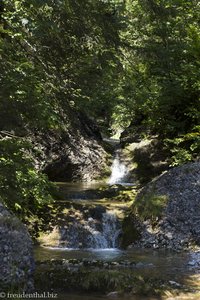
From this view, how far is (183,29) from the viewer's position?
686 inches

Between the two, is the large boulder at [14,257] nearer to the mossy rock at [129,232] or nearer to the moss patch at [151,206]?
the mossy rock at [129,232]

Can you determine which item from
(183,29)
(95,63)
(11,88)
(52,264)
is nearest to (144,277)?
(52,264)

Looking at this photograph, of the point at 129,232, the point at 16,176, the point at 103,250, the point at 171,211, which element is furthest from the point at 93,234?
the point at 16,176

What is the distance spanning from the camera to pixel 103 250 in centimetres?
1155

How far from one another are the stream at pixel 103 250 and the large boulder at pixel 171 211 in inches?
22.1

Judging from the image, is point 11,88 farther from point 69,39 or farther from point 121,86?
point 121,86

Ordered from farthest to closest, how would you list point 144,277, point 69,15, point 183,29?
point 183,29 < point 69,15 < point 144,277

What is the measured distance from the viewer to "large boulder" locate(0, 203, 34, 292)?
20.8 ft

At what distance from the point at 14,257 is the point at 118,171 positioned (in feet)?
46.6

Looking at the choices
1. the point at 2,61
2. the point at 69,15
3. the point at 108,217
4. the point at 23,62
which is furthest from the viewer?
the point at 108,217

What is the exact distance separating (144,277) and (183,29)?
1234 cm

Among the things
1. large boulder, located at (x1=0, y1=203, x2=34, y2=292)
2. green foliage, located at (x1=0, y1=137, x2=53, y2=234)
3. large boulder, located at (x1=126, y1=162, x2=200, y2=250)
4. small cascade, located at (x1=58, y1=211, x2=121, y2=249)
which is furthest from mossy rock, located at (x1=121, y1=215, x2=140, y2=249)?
large boulder, located at (x1=0, y1=203, x2=34, y2=292)

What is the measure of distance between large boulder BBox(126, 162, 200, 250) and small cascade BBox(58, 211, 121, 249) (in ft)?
2.53

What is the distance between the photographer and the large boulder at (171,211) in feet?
37.1
